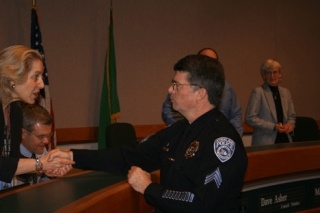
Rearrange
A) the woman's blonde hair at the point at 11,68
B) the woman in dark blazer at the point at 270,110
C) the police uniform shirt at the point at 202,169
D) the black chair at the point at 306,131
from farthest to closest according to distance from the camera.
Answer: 1. the black chair at the point at 306,131
2. the woman in dark blazer at the point at 270,110
3. the woman's blonde hair at the point at 11,68
4. the police uniform shirt at the point at 202,169

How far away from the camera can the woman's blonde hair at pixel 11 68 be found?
9.37 ft

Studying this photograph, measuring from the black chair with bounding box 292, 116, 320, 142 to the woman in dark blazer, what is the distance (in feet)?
1.87

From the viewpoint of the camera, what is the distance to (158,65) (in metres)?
7.31

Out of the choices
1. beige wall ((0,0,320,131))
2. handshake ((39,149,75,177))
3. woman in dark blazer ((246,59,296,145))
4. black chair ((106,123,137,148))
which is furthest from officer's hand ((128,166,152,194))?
beige wall ((0,0,320,131))

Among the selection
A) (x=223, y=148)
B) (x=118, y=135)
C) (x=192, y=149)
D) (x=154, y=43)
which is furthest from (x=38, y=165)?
(x=154, y=43)

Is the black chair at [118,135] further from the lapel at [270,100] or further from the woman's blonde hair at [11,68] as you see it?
the woman's blonde hair at [11,68]

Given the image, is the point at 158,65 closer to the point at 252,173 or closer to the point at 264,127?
the point at 264,127

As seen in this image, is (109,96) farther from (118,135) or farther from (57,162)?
(57,162)

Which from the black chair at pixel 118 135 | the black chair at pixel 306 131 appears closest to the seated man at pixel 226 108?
the black chair at pixel 118 135

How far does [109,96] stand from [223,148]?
397 centimetres

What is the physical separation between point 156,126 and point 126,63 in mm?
972

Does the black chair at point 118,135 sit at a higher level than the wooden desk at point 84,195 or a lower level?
lower

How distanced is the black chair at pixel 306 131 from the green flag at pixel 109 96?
207cm

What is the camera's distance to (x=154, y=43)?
23.7 feet
